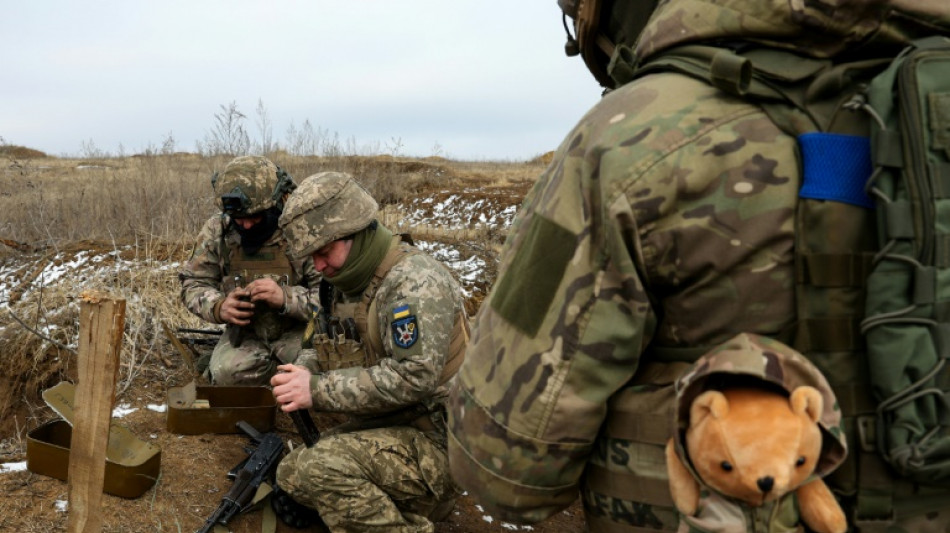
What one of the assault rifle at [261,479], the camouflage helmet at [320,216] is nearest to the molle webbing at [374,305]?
the camouflage helmet at [320,216]

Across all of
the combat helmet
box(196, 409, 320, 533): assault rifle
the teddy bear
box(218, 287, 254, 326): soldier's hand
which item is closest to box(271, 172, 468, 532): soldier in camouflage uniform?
box(196, 409, 320, 533): assault rifle

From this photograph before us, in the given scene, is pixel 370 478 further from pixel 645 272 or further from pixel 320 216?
pixel 645 272

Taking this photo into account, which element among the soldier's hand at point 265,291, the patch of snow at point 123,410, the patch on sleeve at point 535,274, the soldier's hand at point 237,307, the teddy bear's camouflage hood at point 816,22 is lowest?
the patch of snow at point 123,410

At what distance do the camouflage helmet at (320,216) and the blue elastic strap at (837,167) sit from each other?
2.38 metres

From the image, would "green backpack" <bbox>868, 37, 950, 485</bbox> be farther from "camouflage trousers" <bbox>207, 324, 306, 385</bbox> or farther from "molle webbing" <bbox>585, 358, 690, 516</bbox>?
"camouflage trousers" <bbox>207, 324, 306, 385</bbox>

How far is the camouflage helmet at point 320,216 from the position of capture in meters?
3.54

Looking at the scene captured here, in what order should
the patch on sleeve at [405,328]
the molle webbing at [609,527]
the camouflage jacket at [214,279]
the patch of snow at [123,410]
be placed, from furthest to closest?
the camouflage jacket at [214,279] < the patch of snow at [123,410] < the patch on sleeve at [405,328] < the molle webbing at [609,527]

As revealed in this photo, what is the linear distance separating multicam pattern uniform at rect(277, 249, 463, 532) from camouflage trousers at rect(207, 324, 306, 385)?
66.8 inches

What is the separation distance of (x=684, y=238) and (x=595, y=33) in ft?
2.67

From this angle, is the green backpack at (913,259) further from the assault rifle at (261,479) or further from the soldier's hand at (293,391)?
the assault rifle at (261,479)

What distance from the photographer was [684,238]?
1.56 m

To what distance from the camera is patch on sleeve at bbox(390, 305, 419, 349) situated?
136 inches

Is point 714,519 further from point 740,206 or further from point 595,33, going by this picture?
point 595,33

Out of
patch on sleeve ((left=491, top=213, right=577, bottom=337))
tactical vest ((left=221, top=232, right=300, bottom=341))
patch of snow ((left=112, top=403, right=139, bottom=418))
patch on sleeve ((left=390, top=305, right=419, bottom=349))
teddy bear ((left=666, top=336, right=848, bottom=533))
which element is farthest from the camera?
tactical vest ((left=221, top=232, right=300, bottom=341))
